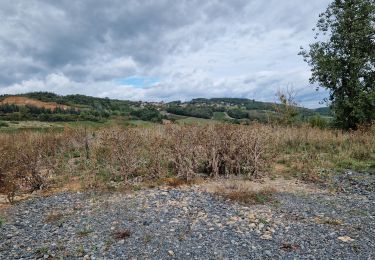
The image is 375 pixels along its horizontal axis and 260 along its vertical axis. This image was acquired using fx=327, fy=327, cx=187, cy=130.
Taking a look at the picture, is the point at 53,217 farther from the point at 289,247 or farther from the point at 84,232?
the point at 289,247

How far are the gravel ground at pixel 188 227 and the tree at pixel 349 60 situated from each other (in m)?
12.6

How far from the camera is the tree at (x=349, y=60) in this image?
18703 mm

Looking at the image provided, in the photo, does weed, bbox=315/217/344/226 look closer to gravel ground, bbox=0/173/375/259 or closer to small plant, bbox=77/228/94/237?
gravel ground, bbox=0/173/375/259

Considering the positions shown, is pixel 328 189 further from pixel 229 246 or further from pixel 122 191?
pixel 122 191

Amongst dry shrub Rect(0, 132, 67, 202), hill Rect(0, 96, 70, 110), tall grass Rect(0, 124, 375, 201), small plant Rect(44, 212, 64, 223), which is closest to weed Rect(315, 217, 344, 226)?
tall grass Rect(0, 124, 375, 201)

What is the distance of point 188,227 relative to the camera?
19.8 ft

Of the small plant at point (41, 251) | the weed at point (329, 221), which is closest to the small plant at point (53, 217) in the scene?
the small plant at point (41, 251)

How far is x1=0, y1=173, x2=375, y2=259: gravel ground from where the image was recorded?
5.09 meters

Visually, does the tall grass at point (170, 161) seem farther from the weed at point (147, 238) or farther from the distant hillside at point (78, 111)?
the distant hillside at point (78, 111)

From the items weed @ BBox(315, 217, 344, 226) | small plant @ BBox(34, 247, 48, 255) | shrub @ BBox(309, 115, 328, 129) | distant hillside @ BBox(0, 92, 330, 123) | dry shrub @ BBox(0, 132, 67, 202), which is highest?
distant hillside @ BBox(0, 92, 330, 123)

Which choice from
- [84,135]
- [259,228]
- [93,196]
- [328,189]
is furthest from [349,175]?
[84,135]

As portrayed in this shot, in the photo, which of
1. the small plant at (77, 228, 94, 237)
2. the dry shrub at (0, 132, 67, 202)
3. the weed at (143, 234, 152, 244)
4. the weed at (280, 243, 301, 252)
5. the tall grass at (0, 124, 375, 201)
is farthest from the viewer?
the tall grass at (0, 124, 375, 201)

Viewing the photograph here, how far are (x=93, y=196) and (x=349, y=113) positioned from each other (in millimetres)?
17028

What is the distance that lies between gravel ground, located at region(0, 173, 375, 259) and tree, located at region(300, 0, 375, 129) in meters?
12.6
